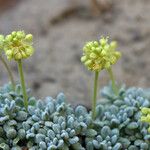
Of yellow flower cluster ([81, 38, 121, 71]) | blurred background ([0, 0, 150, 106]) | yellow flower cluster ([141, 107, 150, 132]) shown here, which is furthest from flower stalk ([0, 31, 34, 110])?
blurred background ([0, 0, 150, 106])

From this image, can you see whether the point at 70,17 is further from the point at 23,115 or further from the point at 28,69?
the point at 23,115

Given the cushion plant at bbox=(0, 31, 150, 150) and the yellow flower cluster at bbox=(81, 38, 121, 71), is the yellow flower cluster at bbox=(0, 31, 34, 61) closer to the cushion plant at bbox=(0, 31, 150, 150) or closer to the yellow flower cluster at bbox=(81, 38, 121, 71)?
the cushion plant at bbox=(0, 31, 150, 150)

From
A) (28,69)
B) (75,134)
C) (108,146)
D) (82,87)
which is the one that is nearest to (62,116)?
(75,134)

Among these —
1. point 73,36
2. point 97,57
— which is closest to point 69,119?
point 97,57

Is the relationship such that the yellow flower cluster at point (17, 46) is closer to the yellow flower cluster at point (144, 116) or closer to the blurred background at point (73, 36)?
the yellow flower cluster at point (144, 116)

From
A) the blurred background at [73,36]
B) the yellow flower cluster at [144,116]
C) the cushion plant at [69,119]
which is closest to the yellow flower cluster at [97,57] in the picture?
the cushion plant at [69,119]

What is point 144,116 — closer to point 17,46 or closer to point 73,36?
point 17,46
